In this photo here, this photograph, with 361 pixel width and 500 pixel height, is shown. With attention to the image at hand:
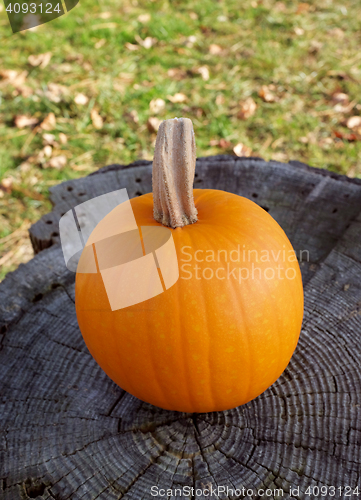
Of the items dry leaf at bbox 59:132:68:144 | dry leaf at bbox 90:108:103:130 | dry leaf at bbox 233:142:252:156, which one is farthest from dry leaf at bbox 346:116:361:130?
dry leaf at bbox 59:132:68:144

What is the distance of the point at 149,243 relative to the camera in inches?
55.1

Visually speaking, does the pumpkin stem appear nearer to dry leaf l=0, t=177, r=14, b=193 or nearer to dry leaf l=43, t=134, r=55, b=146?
dry leaf l=0, t=177, r=14, b=193

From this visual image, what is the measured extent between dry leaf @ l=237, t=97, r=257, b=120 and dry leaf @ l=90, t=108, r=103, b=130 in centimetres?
146

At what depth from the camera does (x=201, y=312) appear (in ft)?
4.41

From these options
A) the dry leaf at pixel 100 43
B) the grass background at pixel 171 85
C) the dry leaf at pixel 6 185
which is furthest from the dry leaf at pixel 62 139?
the dry leaf at pixel 100 43

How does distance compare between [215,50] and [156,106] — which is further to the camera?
[215,50]

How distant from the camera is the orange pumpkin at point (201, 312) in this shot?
1352 millimetres

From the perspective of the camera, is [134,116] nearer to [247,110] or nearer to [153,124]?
[153,124]

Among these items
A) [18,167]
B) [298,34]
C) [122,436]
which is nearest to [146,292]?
[122,436]

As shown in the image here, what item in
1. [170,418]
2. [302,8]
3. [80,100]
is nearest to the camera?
[170,418]

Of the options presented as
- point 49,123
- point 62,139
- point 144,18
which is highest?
point 144,18

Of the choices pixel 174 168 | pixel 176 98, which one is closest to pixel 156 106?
pixel 176 98

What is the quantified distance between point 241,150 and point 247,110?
659mm

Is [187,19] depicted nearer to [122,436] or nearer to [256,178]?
[256,178]
